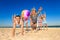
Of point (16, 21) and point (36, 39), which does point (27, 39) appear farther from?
point (16, 21)

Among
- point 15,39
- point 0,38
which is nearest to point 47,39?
point 15,39

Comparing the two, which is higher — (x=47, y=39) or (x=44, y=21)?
(x=44, y=21)

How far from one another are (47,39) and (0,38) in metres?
1.33

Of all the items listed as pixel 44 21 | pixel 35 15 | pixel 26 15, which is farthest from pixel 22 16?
pixel 44 21

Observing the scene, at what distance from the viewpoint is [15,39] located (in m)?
5.00

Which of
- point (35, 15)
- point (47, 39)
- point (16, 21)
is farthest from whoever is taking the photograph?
point (35, 15)

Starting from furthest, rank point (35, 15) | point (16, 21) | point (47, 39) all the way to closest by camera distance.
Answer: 1. point (35, 15)
2. point (16, 21)
3. point (47, 39)

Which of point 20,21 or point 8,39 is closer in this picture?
point 8,39

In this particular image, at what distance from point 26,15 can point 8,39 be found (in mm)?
1513

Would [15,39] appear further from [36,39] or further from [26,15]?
[26,15]

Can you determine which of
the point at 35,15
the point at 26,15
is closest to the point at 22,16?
the point at 26,15

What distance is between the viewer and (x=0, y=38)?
5117 millimetres

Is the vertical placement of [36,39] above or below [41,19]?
below

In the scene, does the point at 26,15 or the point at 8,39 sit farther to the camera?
the point at 26,15
